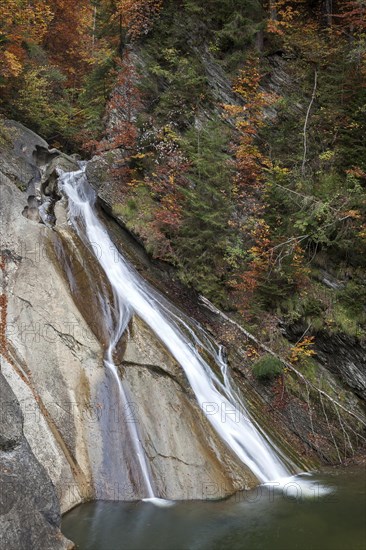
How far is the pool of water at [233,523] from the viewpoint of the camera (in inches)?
251

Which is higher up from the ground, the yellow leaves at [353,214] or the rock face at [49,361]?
the rock face at [49,361]

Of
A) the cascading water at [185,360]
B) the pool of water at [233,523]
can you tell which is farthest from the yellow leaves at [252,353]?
the pool of water at [233,523]

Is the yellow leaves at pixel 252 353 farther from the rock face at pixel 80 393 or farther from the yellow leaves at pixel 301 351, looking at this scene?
the rock face at pixel 80 393

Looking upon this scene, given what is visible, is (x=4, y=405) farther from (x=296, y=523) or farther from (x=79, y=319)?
(x=296, y=523)

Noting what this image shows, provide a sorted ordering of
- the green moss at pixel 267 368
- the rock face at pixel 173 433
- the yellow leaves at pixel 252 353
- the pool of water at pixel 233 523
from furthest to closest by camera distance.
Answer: the yellow leaves at pixel 252 353
the green moss at pixel 267 368
the rock face at pixel 173 433
the pool of water at pixel 233 523

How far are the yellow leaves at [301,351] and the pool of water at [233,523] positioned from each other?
3216mm

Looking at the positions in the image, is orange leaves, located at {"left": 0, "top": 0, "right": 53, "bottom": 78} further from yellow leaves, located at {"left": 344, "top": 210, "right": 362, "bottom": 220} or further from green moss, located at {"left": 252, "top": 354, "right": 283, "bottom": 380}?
green moss, located at {"left": 252, "top": 354, "right": 283, "bottom": 380}

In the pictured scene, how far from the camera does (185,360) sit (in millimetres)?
9609

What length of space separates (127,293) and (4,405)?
456 centimetres

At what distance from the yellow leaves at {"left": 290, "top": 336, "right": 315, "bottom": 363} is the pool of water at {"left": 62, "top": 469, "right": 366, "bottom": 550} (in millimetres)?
3216

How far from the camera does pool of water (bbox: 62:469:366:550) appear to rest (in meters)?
6.37

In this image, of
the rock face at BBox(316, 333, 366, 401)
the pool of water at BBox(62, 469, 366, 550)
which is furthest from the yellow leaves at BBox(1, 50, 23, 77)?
the pool of water at BBox(62, 469, 366, 550)

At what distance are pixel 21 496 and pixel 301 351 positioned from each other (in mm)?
6820

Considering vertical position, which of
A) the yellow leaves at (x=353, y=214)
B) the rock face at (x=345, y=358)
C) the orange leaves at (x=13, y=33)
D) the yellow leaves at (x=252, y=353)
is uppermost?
the orange leaves at (x=13, y=33)
